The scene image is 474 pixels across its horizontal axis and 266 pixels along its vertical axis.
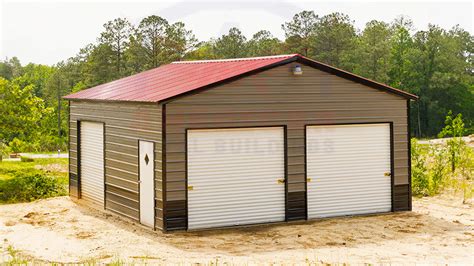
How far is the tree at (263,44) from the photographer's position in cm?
6536

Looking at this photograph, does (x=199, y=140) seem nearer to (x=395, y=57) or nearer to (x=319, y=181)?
(x=319, y=181)

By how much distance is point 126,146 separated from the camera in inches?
653

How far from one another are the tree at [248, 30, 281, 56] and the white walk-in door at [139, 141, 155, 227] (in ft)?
159

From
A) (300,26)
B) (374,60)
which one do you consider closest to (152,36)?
(300,26)

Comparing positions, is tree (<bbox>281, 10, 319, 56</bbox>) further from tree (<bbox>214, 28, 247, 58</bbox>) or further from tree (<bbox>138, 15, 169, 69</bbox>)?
tree (<bbox>138, 15, 169, 69</bbox>)

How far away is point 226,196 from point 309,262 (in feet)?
11.7

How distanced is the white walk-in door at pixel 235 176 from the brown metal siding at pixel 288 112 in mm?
201

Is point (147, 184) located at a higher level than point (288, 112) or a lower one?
lower

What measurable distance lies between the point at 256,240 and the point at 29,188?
30.2ft

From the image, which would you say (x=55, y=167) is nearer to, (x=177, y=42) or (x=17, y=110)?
(x=17, y=110)

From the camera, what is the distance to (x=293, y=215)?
16.1 metres

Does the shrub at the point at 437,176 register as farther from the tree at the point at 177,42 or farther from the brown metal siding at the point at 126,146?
the tree at the point at 177,42

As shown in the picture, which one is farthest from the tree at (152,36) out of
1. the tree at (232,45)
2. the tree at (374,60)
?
the tree at (374,60)

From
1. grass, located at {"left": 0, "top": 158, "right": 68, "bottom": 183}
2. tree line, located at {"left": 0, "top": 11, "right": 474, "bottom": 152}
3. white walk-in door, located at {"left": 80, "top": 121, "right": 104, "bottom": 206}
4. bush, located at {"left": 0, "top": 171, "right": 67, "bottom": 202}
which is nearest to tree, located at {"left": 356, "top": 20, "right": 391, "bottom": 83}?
tree line, located at {"left": 0, "top": 11, "right": 474, "bottom": 152}
